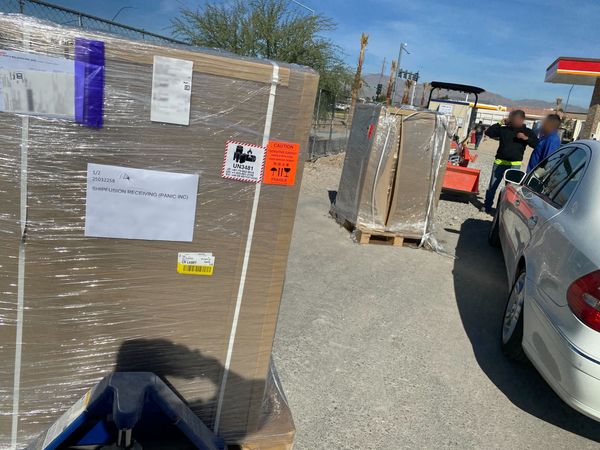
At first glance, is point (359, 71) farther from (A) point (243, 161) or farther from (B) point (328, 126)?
(A) point (243, 161)

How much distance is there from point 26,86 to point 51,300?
28.7 inches

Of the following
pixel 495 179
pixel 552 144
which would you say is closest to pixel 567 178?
pixel 552 144

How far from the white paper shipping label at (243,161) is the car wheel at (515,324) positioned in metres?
2.48

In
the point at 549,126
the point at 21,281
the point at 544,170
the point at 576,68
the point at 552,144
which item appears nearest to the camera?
the point at 21,281

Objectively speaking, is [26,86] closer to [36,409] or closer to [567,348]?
[36,409]

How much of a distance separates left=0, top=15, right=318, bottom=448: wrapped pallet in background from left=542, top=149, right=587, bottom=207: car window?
2594mm

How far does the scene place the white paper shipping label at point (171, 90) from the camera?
1.56 metres

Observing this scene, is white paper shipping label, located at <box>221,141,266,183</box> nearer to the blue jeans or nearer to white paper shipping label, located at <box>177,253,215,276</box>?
white paper shipping label, located at <box>177,253,215,276</box>

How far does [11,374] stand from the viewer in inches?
68.1

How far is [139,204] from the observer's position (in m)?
1.67

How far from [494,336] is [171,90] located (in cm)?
357

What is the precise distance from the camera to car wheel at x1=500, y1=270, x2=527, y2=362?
346 centimetres

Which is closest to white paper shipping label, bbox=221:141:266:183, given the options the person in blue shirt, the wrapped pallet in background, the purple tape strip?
the wrapped pallet in background

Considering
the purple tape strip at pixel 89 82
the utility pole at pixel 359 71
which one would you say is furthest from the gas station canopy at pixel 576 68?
the purple tape strip at pixel 89 82
